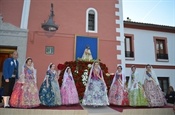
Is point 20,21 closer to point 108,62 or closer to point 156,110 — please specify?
point 108,62

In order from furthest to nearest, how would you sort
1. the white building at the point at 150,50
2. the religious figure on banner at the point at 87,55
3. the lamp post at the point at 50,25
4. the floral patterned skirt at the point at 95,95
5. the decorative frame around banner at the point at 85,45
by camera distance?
the white building at the point at 150,50 < the decorative frame around banner at the point at 85,45 < the religious figure on banner at the point at 87,55 < the lamp post at the point at 50,25 < the floral patterned skirt at the point at 95,95

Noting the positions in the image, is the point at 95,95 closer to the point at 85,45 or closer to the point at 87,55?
the point at 87,55

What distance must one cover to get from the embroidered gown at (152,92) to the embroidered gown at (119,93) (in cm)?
79

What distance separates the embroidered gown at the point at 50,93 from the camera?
468 cm

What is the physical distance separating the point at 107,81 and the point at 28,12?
4.83 m

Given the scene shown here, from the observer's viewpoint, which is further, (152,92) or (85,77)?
(85,77)

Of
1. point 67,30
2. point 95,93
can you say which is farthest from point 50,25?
point 95,93

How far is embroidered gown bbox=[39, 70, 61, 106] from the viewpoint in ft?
15.4

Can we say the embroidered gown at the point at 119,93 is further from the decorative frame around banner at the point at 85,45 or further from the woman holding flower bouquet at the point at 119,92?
the decorative frame around banner at the point at 85,45

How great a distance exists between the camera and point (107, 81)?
6434 millimetres

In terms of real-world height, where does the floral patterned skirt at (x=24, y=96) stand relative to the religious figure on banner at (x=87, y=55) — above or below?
below

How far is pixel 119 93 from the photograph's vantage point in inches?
207

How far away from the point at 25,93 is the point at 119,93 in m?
3.00

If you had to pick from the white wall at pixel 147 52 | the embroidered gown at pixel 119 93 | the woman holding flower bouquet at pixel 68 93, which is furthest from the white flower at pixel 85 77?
the white wall at pixel 147 52
